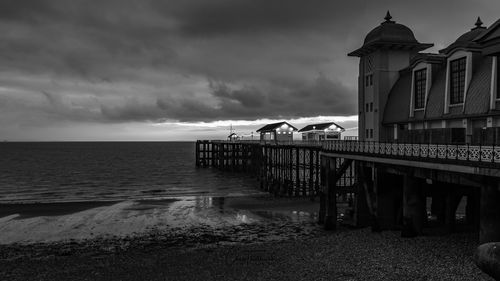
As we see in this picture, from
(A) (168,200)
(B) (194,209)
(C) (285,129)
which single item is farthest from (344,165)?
(C) (285,129)

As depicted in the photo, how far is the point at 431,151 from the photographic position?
17.0 meters

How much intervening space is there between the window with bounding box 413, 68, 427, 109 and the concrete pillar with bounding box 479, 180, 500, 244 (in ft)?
37.6

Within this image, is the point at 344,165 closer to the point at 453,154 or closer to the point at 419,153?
the point at 419,153

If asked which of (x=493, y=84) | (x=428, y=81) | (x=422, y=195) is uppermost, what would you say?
(x=428, y=81)

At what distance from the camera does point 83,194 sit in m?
48.5

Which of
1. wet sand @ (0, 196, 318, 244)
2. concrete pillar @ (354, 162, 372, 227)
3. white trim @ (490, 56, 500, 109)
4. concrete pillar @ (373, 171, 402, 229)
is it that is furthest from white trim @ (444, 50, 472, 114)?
wet sand @ (0, 196, 318, 244)

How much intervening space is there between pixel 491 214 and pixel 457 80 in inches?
397

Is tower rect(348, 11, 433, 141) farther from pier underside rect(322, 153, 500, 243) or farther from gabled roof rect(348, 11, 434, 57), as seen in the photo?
pier underside rect(322, 153, 500, 243)

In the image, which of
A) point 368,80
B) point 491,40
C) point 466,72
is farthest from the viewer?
point 368,80

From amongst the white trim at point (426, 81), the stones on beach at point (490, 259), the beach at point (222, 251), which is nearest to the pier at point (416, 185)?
the beach at point (222, 251)

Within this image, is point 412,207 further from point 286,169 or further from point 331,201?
point 286,169

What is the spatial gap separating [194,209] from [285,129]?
4389 centimetres

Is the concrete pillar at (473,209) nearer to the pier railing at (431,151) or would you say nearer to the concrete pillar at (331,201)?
the pier railing at (431,151)

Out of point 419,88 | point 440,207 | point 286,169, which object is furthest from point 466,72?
point 286,169
